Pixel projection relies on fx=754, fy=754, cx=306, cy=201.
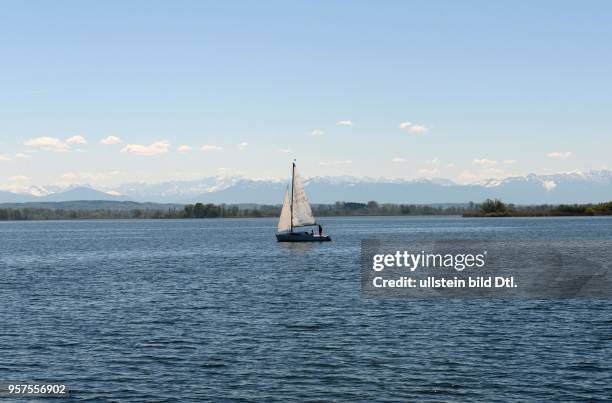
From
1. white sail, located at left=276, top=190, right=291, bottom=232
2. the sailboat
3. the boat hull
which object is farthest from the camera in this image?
the boat hull

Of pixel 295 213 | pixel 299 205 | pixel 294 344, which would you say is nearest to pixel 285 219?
pixel 295 213

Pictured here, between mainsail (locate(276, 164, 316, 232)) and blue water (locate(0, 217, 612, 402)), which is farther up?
mainsail (locate(276, 164, 316, 232))

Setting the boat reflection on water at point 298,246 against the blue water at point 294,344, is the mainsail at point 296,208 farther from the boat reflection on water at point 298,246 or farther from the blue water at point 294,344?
the blue water at point 294,344

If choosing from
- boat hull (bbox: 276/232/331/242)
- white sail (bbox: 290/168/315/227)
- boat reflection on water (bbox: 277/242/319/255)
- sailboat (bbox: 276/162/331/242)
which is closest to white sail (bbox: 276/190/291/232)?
sailboat (bbox: 276/162/331/242)

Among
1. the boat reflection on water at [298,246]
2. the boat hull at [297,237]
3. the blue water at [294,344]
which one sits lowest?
the blue water at [294,344]

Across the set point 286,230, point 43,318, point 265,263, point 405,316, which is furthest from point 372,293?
point 286,230

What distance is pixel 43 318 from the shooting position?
185ft

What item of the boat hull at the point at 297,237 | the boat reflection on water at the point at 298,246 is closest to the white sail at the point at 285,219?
the boat hull at the point at 297,237

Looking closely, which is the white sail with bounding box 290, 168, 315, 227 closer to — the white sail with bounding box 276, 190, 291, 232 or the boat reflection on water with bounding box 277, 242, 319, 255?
the white sail with bounding box 276, 190, 291, 232

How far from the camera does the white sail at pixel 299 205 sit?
145000mm

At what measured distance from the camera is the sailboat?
145 metres

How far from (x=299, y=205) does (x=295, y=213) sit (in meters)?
3.08

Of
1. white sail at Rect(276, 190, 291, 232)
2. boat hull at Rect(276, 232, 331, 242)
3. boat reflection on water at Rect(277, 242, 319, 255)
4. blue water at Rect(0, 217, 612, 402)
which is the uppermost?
white sail at Rect(276, 190, 291, 232)


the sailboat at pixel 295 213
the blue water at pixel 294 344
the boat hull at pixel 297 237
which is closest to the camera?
the blue water at pixel 294 344
